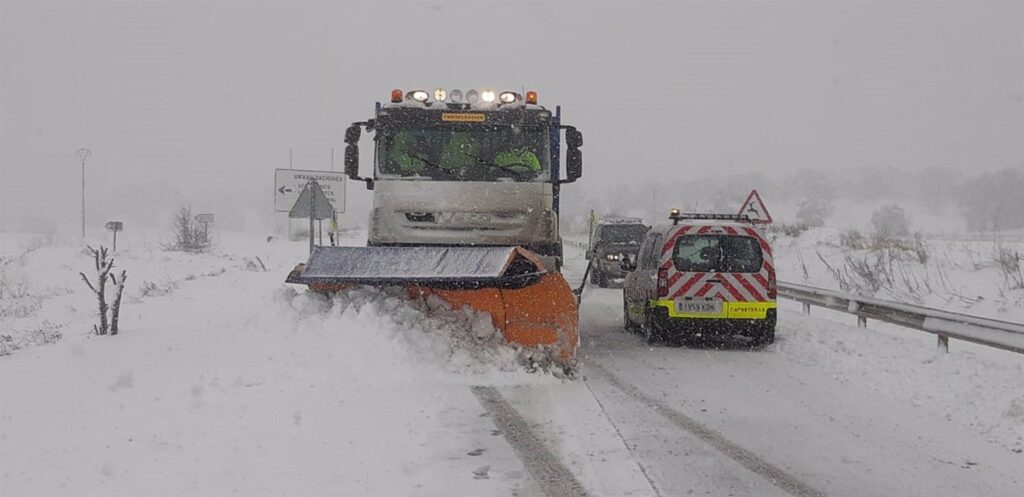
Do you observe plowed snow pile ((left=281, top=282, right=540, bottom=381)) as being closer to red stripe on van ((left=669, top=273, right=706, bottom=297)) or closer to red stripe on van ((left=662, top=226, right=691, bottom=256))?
red stripe on van ((left=669, top=273, right=706, bottom=297))

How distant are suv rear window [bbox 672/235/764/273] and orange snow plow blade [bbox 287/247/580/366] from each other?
3086 mm

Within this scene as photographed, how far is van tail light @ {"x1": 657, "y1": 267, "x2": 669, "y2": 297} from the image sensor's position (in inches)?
434

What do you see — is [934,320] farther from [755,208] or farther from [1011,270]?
[755,208]

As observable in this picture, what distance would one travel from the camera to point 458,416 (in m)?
6.57

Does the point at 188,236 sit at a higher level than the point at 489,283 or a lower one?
lower

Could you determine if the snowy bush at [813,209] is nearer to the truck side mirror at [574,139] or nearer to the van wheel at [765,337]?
the van wheel at [765,337]

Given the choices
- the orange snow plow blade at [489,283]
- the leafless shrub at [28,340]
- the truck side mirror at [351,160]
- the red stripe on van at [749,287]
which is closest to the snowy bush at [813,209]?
the red stripe on van at [749,287]

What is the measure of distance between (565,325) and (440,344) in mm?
1301

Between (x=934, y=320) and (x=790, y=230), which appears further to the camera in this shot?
(x=790, y=230)

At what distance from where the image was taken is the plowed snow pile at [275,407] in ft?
15.6

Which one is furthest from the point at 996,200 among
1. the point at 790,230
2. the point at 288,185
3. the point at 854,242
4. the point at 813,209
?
the point at 288,185

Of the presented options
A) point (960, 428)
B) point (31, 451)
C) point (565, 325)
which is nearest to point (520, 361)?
point (565, 325)

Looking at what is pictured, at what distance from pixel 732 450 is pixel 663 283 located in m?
5.37

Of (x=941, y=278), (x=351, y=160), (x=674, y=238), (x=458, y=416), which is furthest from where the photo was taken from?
(x=941, y=278)
